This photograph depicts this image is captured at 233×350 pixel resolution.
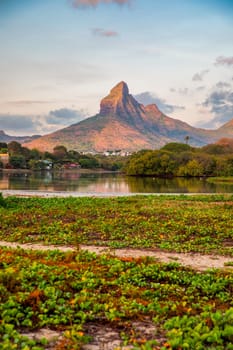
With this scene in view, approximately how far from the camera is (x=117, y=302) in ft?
26.1

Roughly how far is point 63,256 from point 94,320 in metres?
5.16

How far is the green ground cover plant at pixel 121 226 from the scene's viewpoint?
52.6 feet

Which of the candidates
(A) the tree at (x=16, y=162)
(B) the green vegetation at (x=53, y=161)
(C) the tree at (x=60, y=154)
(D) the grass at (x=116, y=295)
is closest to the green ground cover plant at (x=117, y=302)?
(D) the grass at (x=116, y=295)

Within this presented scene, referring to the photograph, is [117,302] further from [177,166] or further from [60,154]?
[60,154]

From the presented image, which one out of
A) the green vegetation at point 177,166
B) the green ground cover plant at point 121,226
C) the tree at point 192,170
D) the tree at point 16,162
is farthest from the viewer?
the tree at point 16,162

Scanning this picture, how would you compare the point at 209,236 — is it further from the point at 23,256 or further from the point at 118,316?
the point at 118,316

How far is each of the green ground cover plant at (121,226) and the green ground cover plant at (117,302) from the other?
4.48 meters

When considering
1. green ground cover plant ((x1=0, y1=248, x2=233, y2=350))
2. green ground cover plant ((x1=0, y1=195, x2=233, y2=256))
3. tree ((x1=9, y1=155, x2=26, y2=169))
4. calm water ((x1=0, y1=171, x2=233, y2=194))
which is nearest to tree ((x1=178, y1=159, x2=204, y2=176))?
calm water ((x1=0, y1=171, x2=233, y2=194))

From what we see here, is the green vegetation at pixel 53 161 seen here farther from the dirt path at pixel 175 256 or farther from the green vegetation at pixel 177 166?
the dirt path at pixel 175 256

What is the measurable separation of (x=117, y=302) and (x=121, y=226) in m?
11.5

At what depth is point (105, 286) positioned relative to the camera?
360 inches

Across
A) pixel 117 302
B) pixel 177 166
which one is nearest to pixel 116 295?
pixel 117 302

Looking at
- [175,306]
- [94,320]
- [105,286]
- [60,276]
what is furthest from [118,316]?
[60,276]

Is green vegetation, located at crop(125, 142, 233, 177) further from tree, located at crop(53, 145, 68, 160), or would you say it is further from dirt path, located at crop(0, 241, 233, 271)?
dirt path, located at crop(0, 241, 233, 271)
